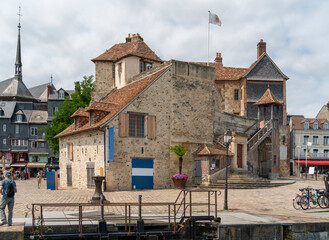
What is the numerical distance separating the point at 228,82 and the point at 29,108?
37491 millimetres

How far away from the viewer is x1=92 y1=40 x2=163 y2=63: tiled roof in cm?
3156

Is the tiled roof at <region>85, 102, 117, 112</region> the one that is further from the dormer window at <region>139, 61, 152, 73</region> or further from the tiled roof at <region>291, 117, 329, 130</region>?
the tiled roof at <region>291, 117, 329, 130</region>

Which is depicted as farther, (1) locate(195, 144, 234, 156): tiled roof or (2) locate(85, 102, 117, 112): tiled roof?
(2) locate(85, 102, 117, 112): tiled roof

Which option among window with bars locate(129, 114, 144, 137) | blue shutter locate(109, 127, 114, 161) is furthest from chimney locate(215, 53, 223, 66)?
blue shutter locate(109, 127, 114, 161)

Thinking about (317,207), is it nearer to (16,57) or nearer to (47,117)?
(47,117)

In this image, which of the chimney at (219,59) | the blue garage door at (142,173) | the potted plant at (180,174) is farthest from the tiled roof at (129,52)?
the chimney at (219,59)

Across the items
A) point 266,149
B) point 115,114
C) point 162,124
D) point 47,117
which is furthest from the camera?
point 47,117

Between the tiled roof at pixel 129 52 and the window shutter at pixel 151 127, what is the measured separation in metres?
8.35

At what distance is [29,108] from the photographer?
6650 cm

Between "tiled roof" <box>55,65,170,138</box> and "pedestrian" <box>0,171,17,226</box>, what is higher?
"tiled roof" <box>55,65,170,138</box>

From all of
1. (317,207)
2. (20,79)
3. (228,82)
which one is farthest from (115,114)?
(20,79)

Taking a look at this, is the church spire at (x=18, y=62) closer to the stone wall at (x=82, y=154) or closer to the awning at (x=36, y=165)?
the awning at (x=36, y=165)

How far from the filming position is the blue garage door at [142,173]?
78.3 ft

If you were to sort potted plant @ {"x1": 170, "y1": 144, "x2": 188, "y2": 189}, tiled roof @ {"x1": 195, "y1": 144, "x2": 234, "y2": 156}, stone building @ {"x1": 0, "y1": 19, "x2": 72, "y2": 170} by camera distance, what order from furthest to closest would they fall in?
stone building @ {"x1": 0, "y1": 19, "x2": 72, "y2": 170}
tiled roof @ {"x1": 195, "y1": 144, "x2": 234, "y2": 156}
potted plant @ {"x1": 170, "y1": 144, "x2": 188, "y2": 189}
